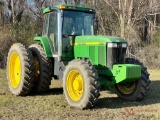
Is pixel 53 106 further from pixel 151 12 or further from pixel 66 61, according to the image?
pixel 151 12

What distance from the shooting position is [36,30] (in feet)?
66.0

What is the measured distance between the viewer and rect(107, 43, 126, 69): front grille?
257 inches

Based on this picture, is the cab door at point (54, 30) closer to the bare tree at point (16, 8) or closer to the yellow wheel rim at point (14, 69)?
the yellow wheel rim at point (14, 69)

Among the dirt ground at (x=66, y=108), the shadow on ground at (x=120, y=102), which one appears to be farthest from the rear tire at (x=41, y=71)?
the shadow on ground at (x=120, y=102)

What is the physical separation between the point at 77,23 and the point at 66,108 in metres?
2.46

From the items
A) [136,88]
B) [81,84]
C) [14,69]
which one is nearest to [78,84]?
[81,84]

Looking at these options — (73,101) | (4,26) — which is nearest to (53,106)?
(73,101)

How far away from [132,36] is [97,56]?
1197 cm

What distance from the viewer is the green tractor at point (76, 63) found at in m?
6.16

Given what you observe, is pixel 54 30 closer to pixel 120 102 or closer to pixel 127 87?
pixel 127 87

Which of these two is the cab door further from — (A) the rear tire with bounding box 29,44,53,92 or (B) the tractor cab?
(A) the rear tire with bounding box 29,44,53,92

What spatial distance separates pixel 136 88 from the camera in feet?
22.3

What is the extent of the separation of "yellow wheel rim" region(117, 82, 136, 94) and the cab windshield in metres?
1.69

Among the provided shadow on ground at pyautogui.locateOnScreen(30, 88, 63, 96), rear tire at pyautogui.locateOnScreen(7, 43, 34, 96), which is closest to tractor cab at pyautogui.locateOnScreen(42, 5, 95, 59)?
rear tire at pyautogui.locateOnScreen(7, 43, 34, 96)
